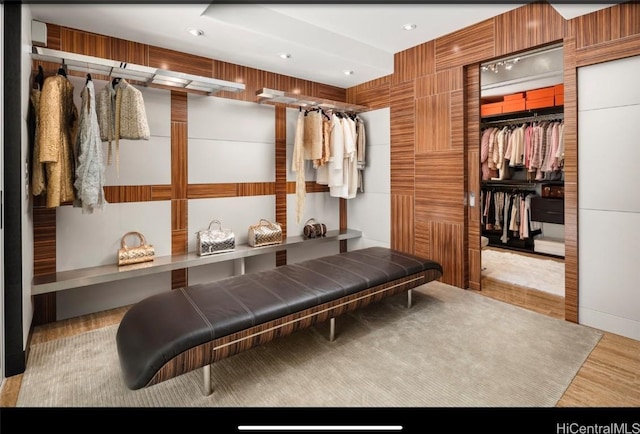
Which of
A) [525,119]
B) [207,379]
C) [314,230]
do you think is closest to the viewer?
[207,379]

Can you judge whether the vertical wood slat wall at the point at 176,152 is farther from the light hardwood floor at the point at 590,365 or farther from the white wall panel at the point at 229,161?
the light hardwood floor at the point at 590,365

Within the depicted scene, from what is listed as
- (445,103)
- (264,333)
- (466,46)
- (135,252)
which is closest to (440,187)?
(445,103)

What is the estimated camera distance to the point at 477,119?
148 inches

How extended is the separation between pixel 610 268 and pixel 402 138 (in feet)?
8.28

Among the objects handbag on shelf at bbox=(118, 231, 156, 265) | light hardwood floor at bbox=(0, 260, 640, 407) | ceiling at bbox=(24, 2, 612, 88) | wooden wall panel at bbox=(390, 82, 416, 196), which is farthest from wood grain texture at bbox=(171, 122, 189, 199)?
wooden wall panel at bbox=(390, 82, 416, 196)

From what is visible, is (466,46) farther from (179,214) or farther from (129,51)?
(179,214)

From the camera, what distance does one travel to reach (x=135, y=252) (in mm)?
3320

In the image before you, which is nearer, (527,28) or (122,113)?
(122,113)

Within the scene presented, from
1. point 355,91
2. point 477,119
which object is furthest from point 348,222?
point 477,119

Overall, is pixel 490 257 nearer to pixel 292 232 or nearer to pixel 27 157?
pixel 292 232

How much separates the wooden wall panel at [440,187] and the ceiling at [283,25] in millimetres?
1355

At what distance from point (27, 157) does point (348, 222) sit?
152 inches

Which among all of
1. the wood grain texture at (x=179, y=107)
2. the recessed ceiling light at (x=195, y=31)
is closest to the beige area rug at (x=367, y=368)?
the wood grain texture at (x=179, y=107)

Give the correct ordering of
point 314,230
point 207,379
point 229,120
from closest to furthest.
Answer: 1. point 207,379
2. point 229,120
3. point 314,230
